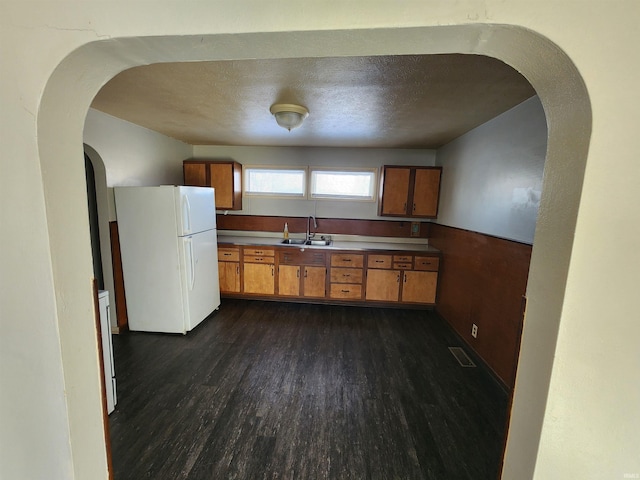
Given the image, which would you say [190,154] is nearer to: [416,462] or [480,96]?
[480,96]

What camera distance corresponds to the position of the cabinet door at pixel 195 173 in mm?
3879

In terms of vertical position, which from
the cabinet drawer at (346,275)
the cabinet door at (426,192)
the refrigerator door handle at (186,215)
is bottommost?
the cabinet drawer at (346,275)

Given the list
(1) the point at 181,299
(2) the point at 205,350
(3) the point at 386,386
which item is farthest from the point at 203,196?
(3) the point at 386,386

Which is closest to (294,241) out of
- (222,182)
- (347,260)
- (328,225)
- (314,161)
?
(328,225)

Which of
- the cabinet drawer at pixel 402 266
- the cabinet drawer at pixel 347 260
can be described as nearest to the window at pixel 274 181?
the cabinet drawer at pixel 347 260

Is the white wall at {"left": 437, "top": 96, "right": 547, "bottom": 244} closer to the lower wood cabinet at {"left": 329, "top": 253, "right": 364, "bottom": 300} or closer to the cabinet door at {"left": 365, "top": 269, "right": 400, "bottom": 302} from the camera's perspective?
the cabinet door at {"left": 365, "top": 269, "right": 400, "bottom": 302}

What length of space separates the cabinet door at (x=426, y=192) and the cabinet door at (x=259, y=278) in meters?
2.20

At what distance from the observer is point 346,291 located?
3723mm

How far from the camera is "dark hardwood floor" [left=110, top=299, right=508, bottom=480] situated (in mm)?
1535

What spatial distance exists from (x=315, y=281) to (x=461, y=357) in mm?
1918

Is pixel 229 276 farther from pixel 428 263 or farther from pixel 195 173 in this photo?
pixel 428 263

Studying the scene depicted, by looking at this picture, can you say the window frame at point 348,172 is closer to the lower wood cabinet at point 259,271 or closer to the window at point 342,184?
the window at point 342,184

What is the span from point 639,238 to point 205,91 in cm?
235

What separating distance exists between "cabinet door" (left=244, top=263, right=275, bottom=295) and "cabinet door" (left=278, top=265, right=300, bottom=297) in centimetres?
12
